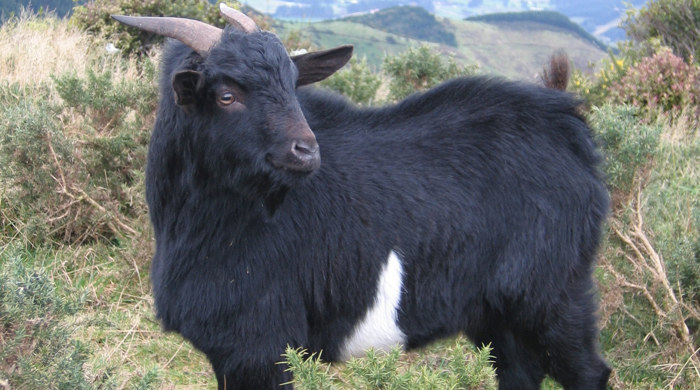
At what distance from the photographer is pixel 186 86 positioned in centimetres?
296

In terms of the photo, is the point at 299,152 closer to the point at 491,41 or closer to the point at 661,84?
the point at 661,84

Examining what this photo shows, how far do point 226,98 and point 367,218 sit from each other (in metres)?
0.86

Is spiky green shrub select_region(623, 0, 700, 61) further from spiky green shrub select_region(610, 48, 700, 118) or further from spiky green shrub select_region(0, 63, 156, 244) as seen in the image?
spiky green shrub select_region(0, 63, 156, 244)

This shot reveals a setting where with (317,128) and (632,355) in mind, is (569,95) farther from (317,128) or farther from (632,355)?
(632,355)

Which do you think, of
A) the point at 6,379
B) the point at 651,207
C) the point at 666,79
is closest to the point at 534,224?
the point at 6,379

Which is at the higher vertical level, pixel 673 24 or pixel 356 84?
pixel 673 24

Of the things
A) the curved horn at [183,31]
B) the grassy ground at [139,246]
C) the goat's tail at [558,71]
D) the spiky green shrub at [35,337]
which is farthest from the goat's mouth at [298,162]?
the goat's tail at [558,71]

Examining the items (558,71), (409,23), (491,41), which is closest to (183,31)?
(558,71)

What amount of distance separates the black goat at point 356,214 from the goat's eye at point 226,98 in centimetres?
1

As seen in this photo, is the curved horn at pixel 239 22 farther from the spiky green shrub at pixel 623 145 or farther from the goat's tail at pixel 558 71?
the spiky green shrub at pixel 623 145

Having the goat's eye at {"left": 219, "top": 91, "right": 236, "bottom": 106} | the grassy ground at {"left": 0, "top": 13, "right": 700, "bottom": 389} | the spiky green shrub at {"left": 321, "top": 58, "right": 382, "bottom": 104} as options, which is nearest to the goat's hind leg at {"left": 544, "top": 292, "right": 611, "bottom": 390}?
the grassy ground at {"left": 0, "top": 13, "right": 700, "bottom": 389}

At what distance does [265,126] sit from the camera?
2938mm

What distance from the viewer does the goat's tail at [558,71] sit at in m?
4.23

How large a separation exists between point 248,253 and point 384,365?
1046 millimetres
